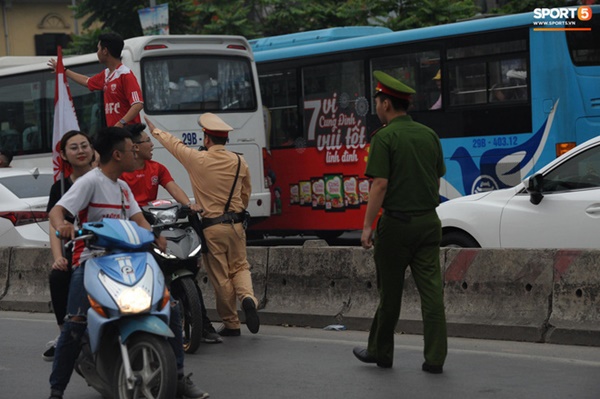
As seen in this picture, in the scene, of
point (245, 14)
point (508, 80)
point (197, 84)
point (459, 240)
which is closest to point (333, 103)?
point (197, 84)

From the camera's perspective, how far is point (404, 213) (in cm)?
749

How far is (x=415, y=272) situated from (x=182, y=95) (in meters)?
10.4

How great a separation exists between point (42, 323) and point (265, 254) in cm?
228

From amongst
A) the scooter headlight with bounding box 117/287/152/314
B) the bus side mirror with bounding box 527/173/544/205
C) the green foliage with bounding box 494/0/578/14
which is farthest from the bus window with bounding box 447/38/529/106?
the scooter headlight with bounding box 117/287/152/314

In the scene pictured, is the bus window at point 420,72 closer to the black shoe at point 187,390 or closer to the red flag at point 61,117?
the red flag at point 61,117

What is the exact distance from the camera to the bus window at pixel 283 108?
63.0ft

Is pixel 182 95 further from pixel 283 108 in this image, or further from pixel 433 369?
pixel 433 369

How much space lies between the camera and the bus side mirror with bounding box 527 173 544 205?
32.7 ft

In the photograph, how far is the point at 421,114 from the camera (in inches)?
685

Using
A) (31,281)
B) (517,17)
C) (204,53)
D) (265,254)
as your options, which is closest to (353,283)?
(265,254)

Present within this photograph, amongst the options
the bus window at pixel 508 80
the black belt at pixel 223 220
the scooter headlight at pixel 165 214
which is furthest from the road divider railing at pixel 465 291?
the bus window at pixel 508 80

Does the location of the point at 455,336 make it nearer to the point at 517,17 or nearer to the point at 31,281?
the point at 31,281

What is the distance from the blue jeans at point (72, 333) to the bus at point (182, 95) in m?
10.2

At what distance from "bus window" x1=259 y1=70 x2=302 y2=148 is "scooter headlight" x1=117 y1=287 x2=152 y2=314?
13108 millimetres
